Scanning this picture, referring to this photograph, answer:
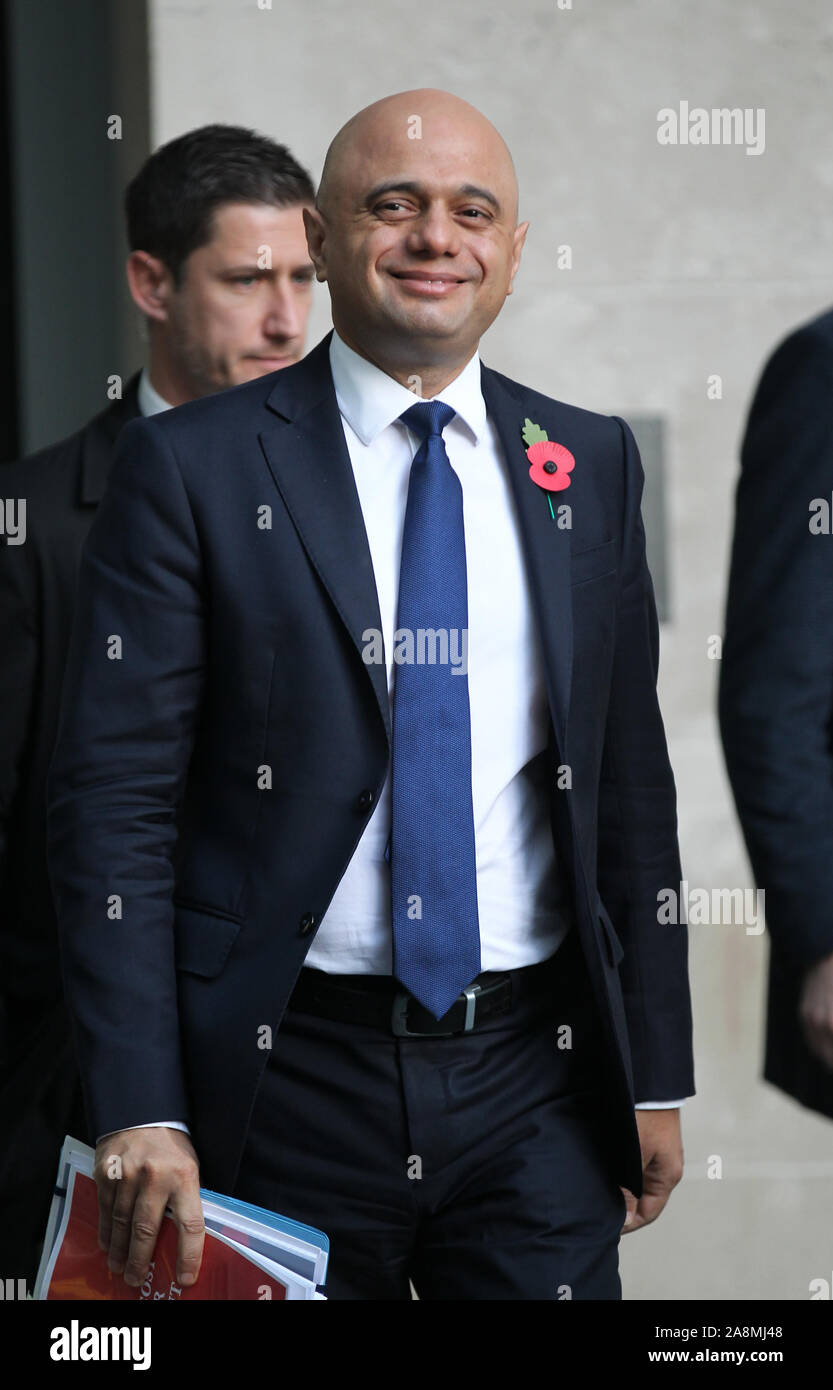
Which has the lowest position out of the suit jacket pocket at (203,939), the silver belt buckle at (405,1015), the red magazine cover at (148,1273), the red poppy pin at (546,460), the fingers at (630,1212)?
the fingers at (630,1212)

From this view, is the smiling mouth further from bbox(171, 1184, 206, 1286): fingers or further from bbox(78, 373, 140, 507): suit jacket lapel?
bbox(171, 1184, 206, 1286): fingers

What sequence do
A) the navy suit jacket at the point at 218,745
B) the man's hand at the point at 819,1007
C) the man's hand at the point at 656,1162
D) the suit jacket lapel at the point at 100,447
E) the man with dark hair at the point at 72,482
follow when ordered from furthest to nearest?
the suit jacket lapel at the point at 100,447
the man with dark hair at the point at 72,482
the man's hand at the point at 656,1162
the navy suit jacket at the point at 218,745
the man's hand at the point at 819,1007

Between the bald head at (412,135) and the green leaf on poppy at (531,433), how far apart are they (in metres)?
0.30

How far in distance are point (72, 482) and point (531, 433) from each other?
890mm

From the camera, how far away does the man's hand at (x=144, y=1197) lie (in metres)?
2.19

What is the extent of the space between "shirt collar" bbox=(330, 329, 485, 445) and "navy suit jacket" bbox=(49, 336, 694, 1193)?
0.05 meters

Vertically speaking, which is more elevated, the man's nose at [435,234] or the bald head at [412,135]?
the bald head at [412,135]

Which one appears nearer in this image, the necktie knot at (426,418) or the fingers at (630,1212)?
the necktie knot at (426,418)

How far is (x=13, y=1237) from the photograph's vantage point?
9.66ft

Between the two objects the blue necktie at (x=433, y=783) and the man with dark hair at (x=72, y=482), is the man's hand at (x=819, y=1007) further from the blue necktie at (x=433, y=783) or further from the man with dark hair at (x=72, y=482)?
the man with dark hair at (x=72, y=482)

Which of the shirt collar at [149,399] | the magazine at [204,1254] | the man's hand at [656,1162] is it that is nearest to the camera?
the magazine at [204,1254]

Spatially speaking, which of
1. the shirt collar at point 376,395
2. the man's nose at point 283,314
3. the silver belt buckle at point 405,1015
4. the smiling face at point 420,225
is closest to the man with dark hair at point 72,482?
the man's nose at point 283,314

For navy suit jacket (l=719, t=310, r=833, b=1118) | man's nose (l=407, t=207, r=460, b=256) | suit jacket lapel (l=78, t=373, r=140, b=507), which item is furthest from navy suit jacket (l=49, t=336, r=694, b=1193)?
suit jacket lapel (l=78, t=373, r=140, b=507)
